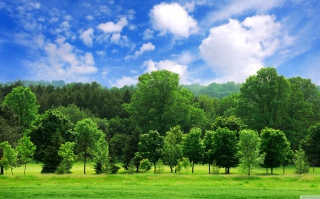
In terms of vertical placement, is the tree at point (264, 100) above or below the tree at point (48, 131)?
above

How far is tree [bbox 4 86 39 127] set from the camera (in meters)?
77.9

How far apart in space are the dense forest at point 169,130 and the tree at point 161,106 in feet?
0.84

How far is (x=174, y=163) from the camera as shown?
48781 mm

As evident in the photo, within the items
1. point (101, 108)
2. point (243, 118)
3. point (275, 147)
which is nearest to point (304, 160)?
point (275, 147)

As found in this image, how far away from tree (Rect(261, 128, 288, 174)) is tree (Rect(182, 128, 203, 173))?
10.1 metres

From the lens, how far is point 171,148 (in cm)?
4941

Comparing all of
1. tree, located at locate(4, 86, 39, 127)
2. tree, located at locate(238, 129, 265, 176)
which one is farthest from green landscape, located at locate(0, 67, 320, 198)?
tree, located at locate(4, 86, 39, 127)

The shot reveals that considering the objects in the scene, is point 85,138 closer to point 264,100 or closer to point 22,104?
point 22,104

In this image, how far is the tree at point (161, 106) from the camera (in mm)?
76625

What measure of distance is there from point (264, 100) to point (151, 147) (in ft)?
98.1

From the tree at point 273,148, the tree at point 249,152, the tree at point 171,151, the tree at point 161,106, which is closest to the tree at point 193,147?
the tree at point 171,151

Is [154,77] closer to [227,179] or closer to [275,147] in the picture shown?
[275,147]

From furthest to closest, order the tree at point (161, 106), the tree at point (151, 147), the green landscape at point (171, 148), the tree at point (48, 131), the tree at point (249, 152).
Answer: the tree at point (161, 106) < the tree at point (48, 131) < the tree at point (151, 147) < the tree at point (249, 152) < the green landscape at point (171, 148)

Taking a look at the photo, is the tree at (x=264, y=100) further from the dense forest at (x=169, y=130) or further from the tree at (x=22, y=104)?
the tree at (x=22, y=104)
